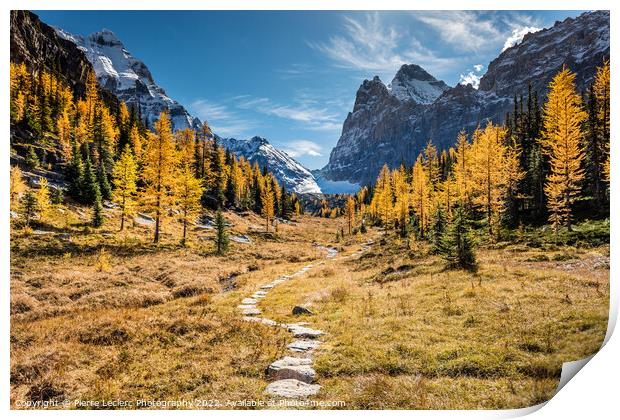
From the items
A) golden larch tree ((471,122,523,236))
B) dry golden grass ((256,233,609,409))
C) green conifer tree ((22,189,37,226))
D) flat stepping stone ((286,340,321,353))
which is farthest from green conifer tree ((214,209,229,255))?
golden larch tree ((471,122,523,236))

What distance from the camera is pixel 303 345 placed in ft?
31.9

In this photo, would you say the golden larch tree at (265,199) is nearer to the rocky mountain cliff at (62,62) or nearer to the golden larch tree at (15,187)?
the rocky mountain cliff at (62,62)

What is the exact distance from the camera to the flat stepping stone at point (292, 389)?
740 cm

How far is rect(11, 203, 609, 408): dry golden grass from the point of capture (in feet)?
A: 24.8

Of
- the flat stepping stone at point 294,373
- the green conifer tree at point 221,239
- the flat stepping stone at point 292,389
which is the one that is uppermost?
the green conifer tree at point 221,239

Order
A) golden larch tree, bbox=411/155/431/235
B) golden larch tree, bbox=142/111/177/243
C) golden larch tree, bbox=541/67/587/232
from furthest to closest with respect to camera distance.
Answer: golden larch tree, bbox=411/155/431/235
golden larch tree, bbox=142/111/177/243
golden larch tree, bbox=541/67/587/232

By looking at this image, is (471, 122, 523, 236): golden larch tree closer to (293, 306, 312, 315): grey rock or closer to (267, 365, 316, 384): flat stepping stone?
(293, 306, 312, 315): grey rock

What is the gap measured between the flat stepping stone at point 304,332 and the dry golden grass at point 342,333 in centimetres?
38

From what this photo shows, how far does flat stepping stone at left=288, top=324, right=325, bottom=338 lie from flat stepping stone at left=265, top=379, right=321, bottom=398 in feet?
9.44

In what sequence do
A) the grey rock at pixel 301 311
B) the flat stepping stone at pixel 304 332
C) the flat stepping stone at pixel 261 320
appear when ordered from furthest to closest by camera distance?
the grey rock at pixel 301 311, the flat stepping stone at pixel 261 320, the flat stepping stone at pixel 304 332

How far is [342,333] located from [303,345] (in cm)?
146

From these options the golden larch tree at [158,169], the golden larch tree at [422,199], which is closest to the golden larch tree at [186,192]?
the golden larch tree at [158,169]

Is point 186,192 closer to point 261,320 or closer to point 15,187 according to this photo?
point 15,187
